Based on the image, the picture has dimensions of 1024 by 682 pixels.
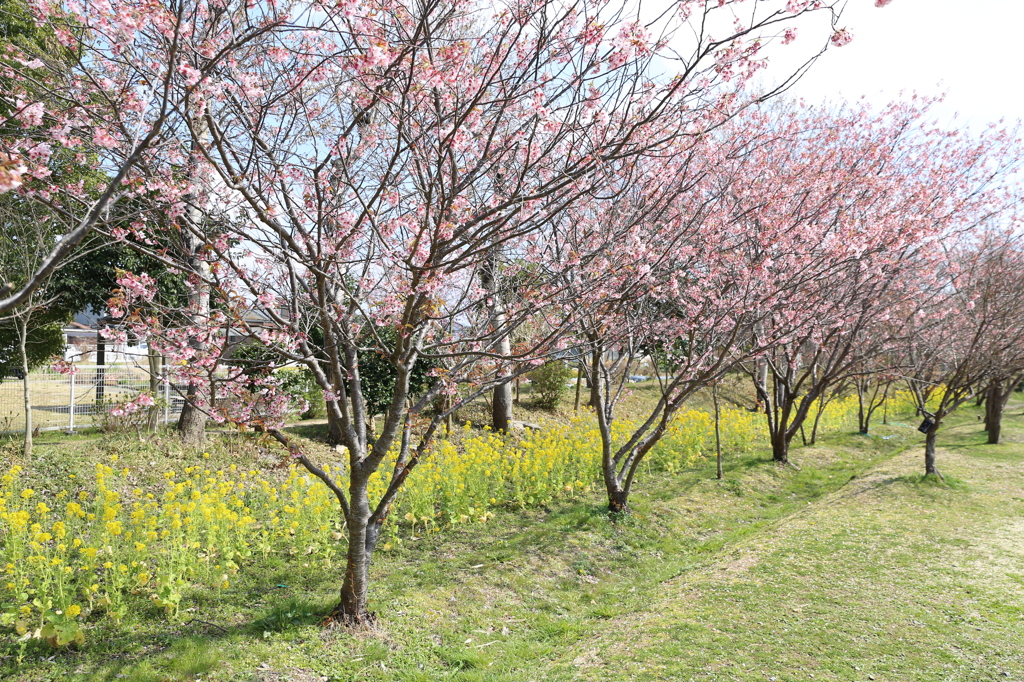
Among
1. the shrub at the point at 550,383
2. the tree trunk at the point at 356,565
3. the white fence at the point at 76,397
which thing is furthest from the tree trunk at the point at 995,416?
the white fence at the point at 76,397

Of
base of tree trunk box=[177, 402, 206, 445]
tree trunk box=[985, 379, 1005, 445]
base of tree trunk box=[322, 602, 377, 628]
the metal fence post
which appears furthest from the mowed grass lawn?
tree trunk box=[985, 379, 1005, 445]

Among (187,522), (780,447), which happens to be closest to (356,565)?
(187,522)

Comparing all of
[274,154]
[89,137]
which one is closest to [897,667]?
[274,154]

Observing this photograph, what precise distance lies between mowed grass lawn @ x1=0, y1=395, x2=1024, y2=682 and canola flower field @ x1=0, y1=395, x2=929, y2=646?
8.5 inches

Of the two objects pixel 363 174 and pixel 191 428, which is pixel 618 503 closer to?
pixel 363 174

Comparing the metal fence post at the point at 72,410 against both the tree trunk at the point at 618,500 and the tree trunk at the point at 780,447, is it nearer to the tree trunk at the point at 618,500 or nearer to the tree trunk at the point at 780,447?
the tree trunk at the point at 618,500

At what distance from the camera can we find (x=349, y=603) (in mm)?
4340

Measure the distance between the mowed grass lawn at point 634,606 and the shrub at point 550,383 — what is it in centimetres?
758

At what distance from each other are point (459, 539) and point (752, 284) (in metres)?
4.42

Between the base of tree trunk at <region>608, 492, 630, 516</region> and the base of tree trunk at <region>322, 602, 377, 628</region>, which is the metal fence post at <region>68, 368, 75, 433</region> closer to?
the base of tree trunk at <region>322, 602, 377, 628</region>

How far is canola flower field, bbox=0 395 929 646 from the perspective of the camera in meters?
4.13

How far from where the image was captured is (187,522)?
4887 millimetres

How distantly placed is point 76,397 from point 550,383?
1028 centimetres

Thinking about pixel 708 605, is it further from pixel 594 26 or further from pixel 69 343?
pixel 69 343
